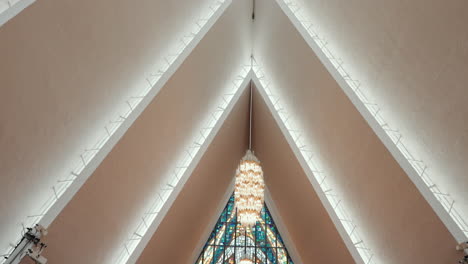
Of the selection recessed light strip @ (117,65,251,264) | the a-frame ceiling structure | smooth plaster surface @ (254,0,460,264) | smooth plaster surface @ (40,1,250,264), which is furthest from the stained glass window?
smooth plaster surface @ (254,0,460,264)

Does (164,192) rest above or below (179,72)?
below

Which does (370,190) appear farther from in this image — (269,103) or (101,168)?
(101,168)

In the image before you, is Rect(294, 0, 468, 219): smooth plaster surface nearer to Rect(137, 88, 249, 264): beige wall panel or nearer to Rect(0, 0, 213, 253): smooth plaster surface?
Rect(0, 0, 213, 253): smooth plaster surface

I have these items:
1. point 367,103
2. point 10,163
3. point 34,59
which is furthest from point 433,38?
point 10,163

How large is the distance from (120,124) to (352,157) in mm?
4458

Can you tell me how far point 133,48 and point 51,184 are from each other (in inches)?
104

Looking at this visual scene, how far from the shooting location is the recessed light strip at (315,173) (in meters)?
7.59

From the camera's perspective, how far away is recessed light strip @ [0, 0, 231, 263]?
5410 mm

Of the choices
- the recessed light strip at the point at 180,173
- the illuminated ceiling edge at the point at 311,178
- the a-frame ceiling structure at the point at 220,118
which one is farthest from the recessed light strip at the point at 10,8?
the illuminated ceiling edge at the point at 311,178

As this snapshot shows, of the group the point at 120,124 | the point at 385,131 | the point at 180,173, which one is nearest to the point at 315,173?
the point at 385,131

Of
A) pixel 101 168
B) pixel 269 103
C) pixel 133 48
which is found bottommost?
pixel 101 168

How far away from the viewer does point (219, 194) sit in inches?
506

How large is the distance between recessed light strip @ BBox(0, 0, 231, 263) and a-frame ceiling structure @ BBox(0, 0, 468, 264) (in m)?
0.02

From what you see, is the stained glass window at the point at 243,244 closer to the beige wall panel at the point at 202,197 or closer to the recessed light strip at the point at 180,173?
the beige wall panel at the point at 202,197
